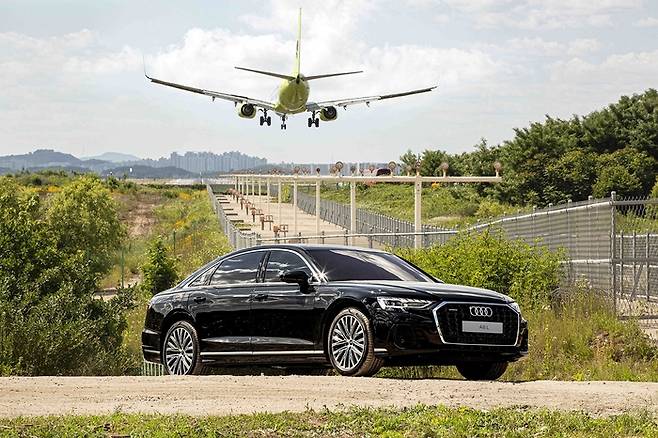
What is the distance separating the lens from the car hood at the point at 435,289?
1452cm

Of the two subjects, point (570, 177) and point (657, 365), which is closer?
point (657, 365)

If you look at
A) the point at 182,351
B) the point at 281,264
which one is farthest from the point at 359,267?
the point at 182,351

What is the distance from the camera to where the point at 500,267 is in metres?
25.6

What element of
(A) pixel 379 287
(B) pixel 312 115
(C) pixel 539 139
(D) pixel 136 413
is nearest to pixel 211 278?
(A) pixel 379 287

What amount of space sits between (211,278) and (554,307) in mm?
8880

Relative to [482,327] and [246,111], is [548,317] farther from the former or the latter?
[246,111]

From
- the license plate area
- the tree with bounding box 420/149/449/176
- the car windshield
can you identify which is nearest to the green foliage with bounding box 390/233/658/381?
the license plate area

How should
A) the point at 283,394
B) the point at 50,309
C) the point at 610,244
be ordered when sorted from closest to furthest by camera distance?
1. the point at 283,394
2. the point at 610,244
3. the point at 50,309

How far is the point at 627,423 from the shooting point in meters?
10.4

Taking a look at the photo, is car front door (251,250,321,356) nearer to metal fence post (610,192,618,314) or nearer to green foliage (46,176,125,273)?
metal fence post (610,192,618,314)

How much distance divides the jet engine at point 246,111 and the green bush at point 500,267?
5088 centimetres

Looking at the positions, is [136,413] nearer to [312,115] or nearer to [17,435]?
[17,435]

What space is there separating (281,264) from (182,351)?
1.69 m

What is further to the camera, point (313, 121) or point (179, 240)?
point (179, 240)
